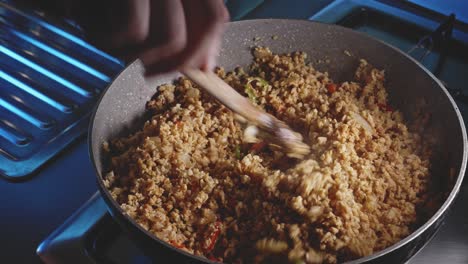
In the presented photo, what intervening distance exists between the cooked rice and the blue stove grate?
0.20 meters

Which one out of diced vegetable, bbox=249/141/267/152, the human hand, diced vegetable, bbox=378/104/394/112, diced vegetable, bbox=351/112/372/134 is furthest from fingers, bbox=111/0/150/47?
diced vegetable, bbox=378/104/394/112

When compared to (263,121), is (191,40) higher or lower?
higher

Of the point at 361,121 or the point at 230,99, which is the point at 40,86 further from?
the point at 361,121

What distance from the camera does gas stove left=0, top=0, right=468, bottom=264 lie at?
3.51ft

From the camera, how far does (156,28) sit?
2.25ft

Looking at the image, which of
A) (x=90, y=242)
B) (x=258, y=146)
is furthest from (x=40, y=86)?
(x=258, y=146)

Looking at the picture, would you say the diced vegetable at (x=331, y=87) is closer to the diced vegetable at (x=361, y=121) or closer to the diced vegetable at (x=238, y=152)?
the diced vegetable at (x=361, y=121)

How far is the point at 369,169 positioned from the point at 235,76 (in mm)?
450

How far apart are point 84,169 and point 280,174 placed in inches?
19.5

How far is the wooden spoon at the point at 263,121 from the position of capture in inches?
43.1

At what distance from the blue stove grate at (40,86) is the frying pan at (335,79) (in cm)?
18

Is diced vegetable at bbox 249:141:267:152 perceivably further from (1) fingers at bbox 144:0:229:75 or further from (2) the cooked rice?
(1) fingers at bbox 144:0:229:75

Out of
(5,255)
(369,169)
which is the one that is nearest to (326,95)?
(369,169)

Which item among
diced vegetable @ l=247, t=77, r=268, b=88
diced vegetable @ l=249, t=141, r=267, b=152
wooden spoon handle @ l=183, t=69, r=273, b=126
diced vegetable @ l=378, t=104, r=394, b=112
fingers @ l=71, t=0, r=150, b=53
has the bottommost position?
diced vegetable @ l=249, t=141, r=267, b=152
